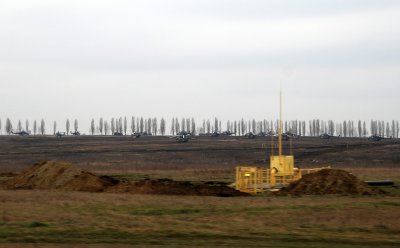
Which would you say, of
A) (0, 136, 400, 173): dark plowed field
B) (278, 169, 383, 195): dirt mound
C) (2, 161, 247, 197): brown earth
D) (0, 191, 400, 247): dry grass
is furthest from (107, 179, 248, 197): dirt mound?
(0, 136, 400, 173): dark plowed field

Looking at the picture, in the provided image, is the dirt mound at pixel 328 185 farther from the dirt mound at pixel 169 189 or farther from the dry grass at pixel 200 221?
the dry grass at pixel 200 221

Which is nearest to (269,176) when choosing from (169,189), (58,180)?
(169,189)

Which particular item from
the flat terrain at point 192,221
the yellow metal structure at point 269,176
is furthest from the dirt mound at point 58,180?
the yellow metal structure at point 269,176

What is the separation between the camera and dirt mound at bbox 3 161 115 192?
119 ft

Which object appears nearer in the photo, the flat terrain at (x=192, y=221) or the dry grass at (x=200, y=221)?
the flat terrain at (x=192, y=221)

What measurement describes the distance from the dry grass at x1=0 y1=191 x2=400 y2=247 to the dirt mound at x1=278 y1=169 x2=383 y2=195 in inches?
196

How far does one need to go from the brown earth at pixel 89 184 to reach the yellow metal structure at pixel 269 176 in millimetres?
1299

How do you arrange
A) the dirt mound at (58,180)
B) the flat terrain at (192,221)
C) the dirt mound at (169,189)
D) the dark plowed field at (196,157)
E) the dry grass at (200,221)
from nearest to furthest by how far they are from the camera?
the flat terrain at (192,221), the dry grass at (200,221), the dirt mound at (169,189), the dirt mound at (58,180), the dark plowed field at (196,157)

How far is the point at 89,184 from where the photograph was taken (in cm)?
3631

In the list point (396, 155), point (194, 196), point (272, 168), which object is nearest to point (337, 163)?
point (396, 155)

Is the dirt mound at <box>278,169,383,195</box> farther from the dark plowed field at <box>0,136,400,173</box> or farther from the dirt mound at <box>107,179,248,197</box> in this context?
the dark plowed field at <box>0,136,400,173</box>

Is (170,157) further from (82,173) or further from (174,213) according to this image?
(174,213)

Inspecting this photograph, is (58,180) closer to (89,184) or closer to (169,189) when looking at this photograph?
(89,184)

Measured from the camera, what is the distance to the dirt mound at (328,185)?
3338 centimetres
